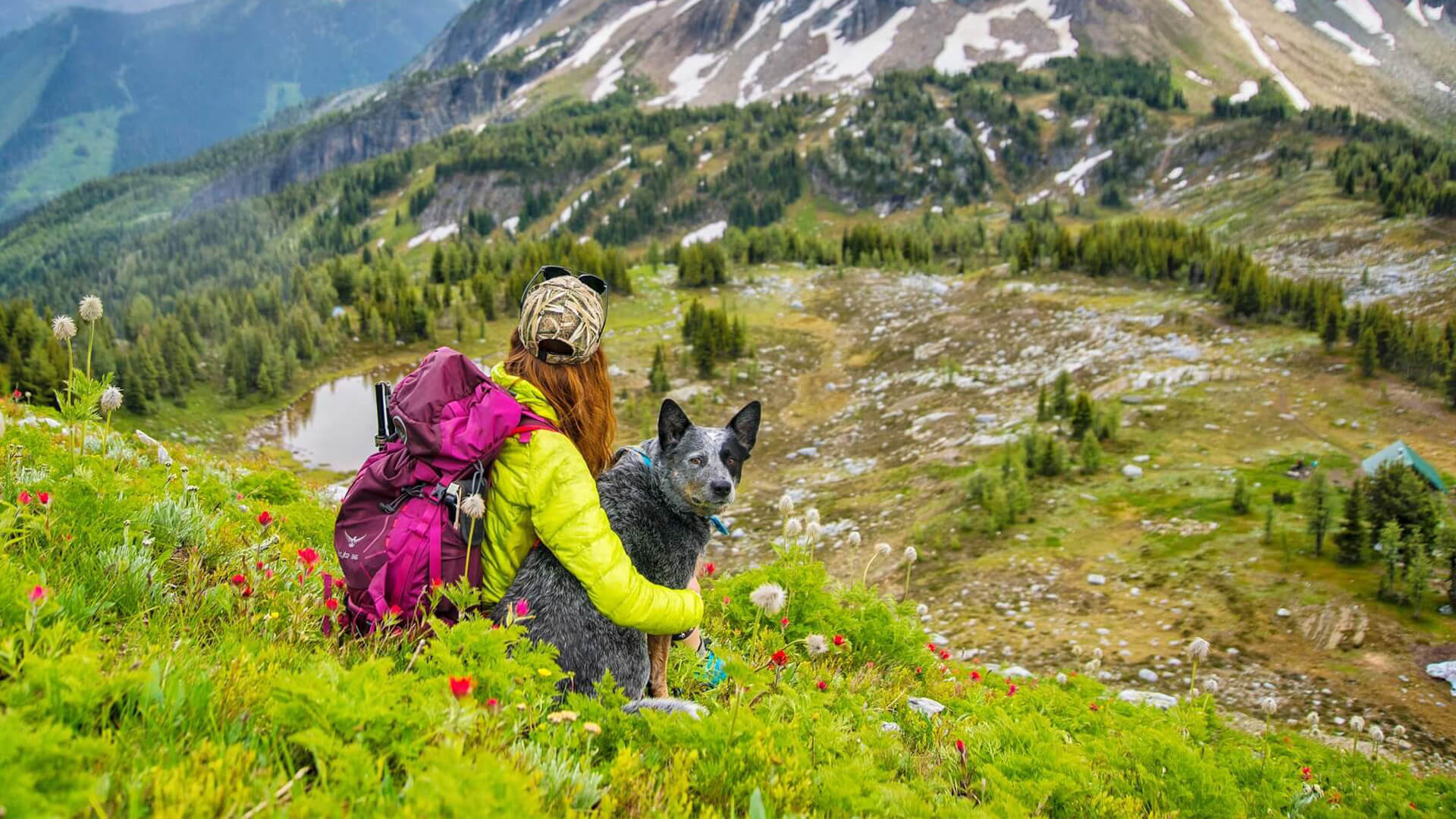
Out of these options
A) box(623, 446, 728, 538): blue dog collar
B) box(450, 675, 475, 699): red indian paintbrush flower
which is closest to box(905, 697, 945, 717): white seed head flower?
box(623, 446, 728, 538): blue dog collar

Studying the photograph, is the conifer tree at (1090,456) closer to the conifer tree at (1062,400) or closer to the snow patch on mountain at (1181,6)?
the conifer tree at (1062,400)

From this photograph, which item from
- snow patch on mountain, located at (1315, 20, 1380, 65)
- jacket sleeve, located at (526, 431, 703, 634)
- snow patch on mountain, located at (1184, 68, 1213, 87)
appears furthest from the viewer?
snow patch on mountain, located at (1315, 20, 1380, 65)

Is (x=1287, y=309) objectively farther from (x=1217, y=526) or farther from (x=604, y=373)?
(x=604, y=373)

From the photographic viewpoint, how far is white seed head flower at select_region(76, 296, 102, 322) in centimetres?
464

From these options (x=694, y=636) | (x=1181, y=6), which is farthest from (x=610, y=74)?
(x=694, y=636)

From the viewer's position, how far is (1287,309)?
69.6 feet

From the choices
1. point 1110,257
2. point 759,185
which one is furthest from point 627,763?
point 759,185

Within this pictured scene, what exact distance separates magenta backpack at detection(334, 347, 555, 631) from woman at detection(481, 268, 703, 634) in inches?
4.7

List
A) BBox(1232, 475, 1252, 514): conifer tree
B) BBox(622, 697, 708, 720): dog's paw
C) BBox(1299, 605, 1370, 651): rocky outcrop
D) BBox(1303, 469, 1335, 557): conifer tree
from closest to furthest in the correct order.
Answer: BBox(622, 697, 708, 720): dog's paw < BBox(1299, 605, 1370, 651): rocky outcrop < BBox(1303, 469, 1335, 557): conifer tree < BBox(1232, 475, 1252, 514): conifer tree

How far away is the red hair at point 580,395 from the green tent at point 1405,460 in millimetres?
12451

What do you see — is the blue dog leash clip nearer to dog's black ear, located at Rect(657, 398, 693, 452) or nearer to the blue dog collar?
the blue dog collar

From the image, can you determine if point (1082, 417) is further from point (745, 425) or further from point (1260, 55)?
point (1260, 55)

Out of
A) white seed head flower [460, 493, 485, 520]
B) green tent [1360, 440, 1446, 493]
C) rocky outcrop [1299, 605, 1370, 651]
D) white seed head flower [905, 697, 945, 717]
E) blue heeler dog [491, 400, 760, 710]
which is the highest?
white seed head flower [460, 493, 485, 520]

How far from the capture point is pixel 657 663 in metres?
4.29
